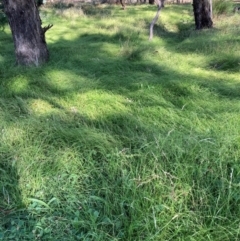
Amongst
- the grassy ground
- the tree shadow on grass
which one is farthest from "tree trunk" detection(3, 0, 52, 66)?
the tree shadow on grass

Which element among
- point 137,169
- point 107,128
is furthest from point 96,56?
point 137,169

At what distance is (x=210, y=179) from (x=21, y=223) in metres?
1.28

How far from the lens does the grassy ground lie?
185 centimetres

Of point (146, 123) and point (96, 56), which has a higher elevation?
point (96, 56)

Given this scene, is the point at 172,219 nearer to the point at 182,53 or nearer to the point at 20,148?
the point at 20,148

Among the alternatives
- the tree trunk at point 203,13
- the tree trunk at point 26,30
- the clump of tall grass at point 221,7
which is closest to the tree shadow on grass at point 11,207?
the tree trunk at point 26,30

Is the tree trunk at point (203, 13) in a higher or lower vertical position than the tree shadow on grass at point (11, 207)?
higher

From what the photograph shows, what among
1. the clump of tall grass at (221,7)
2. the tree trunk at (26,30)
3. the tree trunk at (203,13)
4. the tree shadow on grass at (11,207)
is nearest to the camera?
the tree shadow on grass at (11,207)

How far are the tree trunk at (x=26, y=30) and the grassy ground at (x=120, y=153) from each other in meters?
0.35

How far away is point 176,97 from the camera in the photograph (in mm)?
3502

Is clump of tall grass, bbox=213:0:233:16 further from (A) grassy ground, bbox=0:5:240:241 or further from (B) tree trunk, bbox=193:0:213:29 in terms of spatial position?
(A) grassy ground, bbox=0:5:240:241

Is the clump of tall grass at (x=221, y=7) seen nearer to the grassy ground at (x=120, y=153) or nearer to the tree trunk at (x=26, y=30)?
the grassy ground at (x=120, y=153)

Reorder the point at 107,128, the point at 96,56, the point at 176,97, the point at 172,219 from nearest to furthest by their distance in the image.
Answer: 1. the point at 172,219
2. the point at 107,128
3. the point at 176,97
4. the point at 96,56

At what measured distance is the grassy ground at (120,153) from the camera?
185 centimetres
